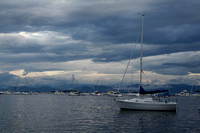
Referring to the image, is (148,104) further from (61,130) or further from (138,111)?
(61,130)

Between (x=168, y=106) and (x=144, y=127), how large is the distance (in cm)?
2258

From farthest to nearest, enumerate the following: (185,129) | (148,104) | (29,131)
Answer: (148,104), (185,129), (29,131)

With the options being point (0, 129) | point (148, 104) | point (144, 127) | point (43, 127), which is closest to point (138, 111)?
point (148, 104)

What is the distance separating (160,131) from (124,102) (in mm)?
26125

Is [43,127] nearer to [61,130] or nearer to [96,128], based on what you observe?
[61,130]

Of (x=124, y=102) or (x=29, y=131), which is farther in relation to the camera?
(x=124, y=102)

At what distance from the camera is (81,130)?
3719 cm

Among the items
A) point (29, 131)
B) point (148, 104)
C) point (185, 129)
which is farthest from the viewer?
point (148, 104)

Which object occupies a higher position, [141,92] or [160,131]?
[141,92]

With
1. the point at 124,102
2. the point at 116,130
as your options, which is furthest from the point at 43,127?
the point at 124,102

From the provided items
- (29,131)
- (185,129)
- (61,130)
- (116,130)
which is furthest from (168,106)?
(29,131)

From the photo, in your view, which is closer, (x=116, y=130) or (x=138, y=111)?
(x=116, y=130)

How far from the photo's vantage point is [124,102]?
63.7 meters

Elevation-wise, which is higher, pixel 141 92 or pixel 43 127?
pixel 141 92
